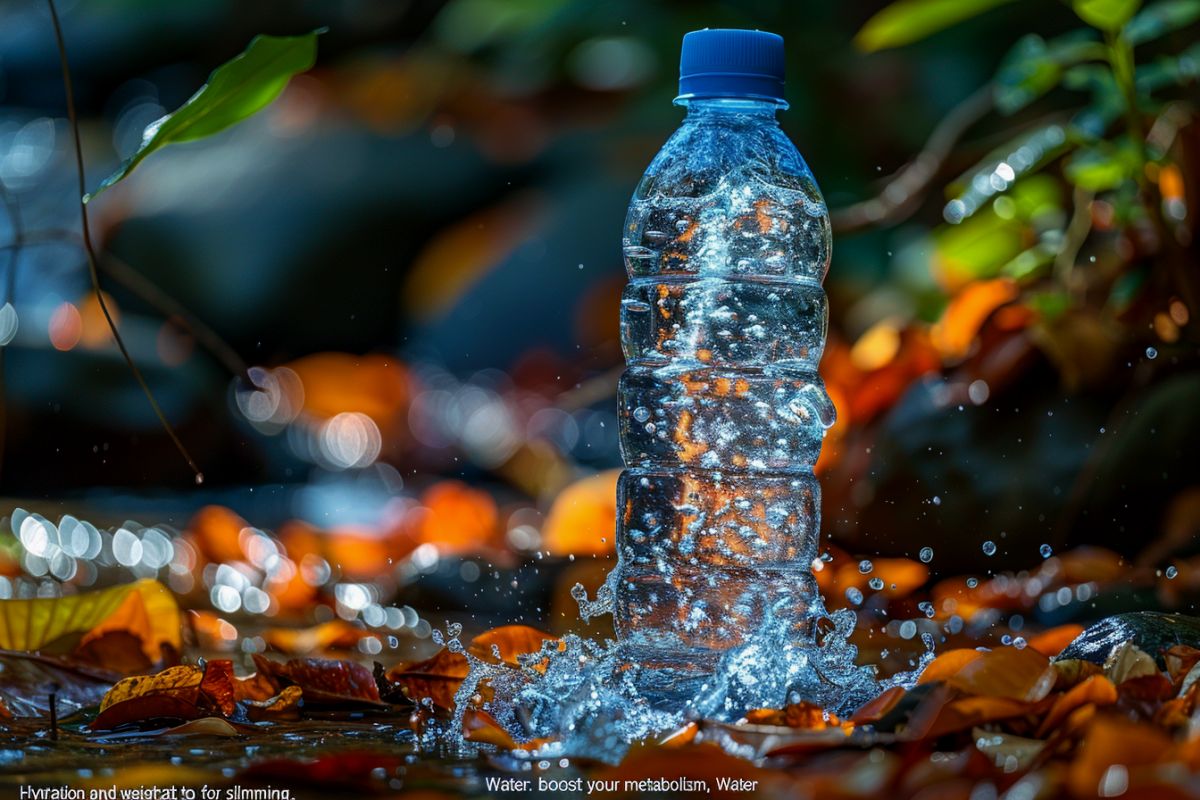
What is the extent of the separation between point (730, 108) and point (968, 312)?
130cm

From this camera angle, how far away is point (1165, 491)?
2861 millimetres

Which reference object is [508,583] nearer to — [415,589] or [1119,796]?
[415,589]

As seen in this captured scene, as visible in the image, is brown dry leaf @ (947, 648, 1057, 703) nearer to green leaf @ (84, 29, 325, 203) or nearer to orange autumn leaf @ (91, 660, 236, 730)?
orange autumn leaf @ (91, 660, 236, 730)

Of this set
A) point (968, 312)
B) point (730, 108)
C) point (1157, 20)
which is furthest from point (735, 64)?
point (968, 312)

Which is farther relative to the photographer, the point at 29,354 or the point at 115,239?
the point at 115,239

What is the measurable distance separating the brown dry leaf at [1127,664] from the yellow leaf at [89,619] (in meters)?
1.25

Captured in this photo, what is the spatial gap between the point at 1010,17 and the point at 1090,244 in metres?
1.89

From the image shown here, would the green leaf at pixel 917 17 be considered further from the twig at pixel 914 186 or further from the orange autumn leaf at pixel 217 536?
the orange autumn leaf at pixel 217 536

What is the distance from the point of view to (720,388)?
209cm

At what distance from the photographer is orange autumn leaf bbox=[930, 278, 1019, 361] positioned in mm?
3072

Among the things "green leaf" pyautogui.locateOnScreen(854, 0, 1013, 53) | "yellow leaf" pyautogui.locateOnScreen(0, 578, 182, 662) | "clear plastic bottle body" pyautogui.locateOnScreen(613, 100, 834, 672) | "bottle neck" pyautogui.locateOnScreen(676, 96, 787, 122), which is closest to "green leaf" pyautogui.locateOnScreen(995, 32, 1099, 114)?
"green leaf" pyautogui.locateOnScreen(854, 0, 1013, 53)

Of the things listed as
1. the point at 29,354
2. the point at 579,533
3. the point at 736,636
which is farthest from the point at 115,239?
the point at 736,636

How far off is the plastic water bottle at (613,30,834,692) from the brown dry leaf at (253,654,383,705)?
1.36ft

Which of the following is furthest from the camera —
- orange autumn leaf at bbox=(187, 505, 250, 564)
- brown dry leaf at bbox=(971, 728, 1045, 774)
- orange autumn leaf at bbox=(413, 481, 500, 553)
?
orange autumn leaf at bbox=(413, 481, 500, 553)
